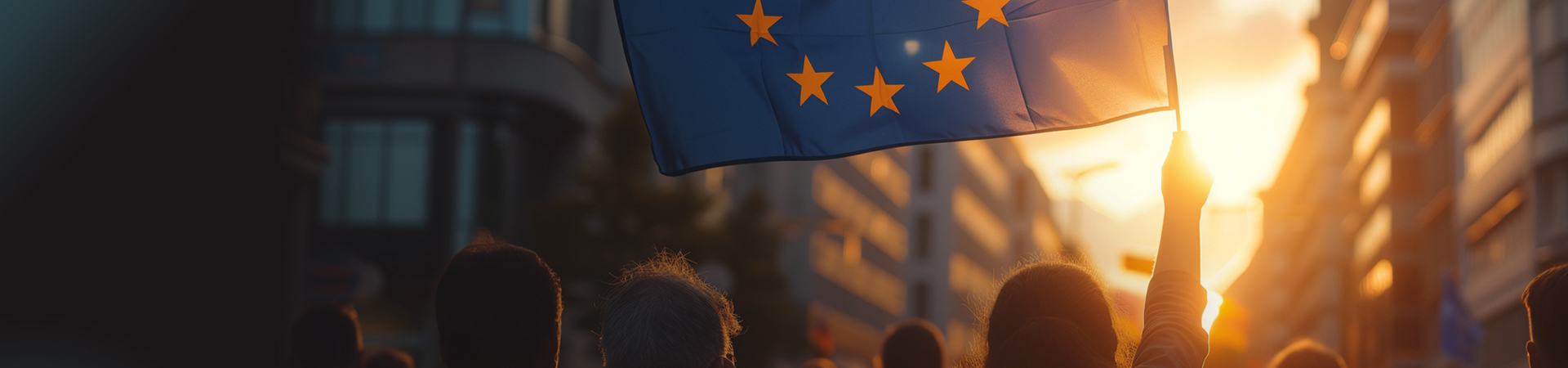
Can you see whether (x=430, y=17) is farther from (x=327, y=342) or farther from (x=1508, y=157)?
(x=327, y=342)

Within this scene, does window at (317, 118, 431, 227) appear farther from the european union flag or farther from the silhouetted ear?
the silhouetted ear

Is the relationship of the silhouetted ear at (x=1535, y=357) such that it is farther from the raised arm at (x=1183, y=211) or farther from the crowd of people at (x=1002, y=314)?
the raised arm at (x=1183, y=211)

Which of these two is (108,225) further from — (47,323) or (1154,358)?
(1154,358)

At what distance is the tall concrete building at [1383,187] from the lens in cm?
4916

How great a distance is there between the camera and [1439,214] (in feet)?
155

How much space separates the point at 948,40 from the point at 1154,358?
215cm

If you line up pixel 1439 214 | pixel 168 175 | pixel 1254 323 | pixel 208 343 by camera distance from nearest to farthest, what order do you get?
pixel 208 343
pixel 168 175
pixel 1439 214
pixel 1254 323

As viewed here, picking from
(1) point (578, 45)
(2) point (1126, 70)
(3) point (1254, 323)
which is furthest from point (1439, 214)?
(3) point (1254, 323)

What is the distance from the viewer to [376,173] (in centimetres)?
3297

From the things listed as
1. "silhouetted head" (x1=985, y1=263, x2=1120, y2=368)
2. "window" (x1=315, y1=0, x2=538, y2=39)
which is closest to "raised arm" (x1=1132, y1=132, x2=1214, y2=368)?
"silhouetted head" (x1=985, y1=263, x2=1120, y2=368)

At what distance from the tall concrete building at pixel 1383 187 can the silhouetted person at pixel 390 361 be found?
126 feet

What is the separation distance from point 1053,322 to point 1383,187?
190 ft

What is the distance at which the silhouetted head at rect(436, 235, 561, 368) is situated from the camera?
3277mm

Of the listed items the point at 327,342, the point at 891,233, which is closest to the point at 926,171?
the point at 891,233
